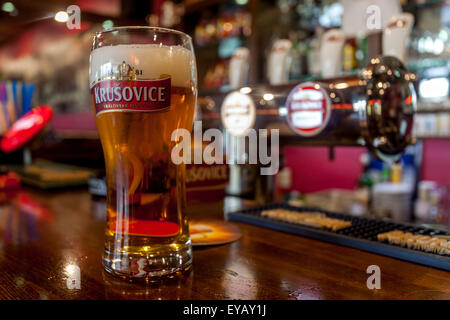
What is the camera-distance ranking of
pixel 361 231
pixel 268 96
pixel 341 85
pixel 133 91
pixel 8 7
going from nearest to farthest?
pixel 133 91 < pixel 361 231 < pixel 341 85 < pixel 268 96 < pixel 8 7

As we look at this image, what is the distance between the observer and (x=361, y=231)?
2.92 ft

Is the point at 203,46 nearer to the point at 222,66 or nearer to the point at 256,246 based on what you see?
the point at 222,66

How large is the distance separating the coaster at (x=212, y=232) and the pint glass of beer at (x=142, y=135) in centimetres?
16

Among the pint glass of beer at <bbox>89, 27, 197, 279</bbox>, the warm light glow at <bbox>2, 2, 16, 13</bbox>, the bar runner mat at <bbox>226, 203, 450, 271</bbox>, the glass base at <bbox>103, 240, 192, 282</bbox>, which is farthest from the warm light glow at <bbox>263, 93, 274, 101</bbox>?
the warm light glow at <bbox>2, 2, 16, 13</bbox>

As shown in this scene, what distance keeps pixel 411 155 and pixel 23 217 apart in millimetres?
3603

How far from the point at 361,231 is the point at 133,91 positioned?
1.86 ft

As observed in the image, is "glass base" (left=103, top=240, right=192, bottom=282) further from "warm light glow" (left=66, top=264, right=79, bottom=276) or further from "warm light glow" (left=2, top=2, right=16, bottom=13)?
"warm light glow" (left=2, top=2, right=16, bottom=13)

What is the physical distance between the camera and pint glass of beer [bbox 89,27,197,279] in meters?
0.66

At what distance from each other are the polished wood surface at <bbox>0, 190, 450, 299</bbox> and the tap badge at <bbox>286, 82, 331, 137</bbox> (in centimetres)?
38

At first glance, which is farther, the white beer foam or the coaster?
the coaster

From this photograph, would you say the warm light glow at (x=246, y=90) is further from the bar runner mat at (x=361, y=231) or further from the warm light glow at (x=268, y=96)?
the bar runner mat at (x=361, y=231)

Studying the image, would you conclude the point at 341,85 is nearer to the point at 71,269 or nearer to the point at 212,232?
the point at 212,232

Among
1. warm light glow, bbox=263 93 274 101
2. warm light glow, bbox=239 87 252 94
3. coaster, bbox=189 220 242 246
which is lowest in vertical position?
coaster, bbox=189 220 242 246

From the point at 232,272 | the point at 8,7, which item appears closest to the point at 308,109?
the point at 232,272
